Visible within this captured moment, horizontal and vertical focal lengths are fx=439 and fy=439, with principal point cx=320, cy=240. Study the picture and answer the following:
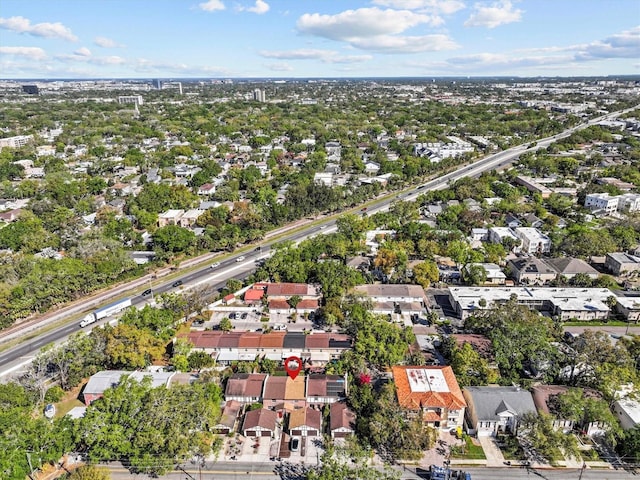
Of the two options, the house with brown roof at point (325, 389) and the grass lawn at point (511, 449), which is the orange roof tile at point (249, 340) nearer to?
the house with brown roof at point (325, 389)

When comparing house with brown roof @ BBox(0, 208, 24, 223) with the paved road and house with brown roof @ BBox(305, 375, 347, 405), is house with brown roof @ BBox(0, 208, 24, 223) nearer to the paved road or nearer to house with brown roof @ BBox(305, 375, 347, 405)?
the paved road

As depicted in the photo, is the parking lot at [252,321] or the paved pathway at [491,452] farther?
the parking lot at [252,321]

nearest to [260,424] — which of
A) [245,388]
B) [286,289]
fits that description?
[245,388]

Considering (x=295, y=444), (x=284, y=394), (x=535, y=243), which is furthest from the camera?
(x=535, y=243)

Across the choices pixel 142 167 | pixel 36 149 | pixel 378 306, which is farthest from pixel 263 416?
pixel 36 149

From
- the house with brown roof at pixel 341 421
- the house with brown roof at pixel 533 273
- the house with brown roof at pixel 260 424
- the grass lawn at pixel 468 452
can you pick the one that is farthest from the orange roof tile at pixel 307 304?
the house with brown roof at pixel 533 273

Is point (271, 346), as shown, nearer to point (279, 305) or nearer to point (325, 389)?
point (325, 389)

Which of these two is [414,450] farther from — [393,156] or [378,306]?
[393,156]
